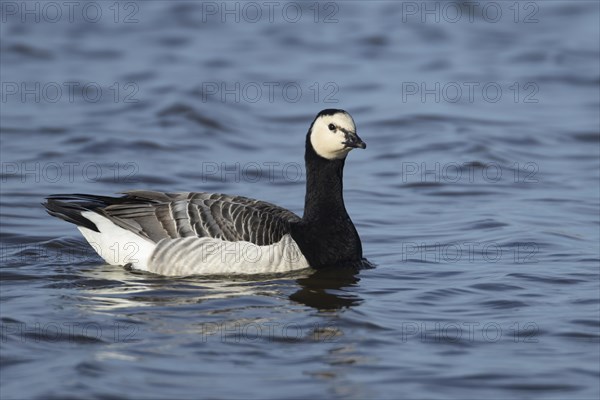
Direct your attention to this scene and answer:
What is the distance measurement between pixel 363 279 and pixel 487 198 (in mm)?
4547

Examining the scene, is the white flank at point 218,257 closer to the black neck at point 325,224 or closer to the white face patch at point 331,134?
the black neck at point 325,224

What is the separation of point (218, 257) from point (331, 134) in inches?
70.6

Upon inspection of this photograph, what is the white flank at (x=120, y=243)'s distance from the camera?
39.3 ft

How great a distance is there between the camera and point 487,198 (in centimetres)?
1588

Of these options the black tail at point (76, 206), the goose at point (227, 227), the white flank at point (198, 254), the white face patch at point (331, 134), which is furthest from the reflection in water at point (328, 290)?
the black tail at point (76, 206)

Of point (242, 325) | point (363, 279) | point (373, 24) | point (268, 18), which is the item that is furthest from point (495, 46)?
point (242, 325)

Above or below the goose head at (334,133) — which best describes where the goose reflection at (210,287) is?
below

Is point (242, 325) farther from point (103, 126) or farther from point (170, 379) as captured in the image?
point (103, 126)

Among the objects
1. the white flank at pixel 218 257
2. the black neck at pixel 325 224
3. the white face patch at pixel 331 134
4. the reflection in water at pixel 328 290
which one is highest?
the white face patch at pixel 331 134

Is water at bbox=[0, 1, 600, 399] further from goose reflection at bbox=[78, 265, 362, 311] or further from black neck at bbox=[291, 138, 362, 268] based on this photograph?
black neck at bbox=[291, 138, 362, 268]

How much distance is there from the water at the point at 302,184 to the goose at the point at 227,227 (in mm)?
Answer: 234

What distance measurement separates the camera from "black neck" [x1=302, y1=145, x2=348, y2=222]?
12.4 metres

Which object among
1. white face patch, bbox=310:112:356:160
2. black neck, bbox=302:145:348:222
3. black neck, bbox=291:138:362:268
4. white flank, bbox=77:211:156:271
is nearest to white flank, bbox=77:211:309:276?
white flank, bbox=77:211:156:271

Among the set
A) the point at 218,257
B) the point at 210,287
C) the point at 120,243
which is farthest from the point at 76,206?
the point at 210,287
